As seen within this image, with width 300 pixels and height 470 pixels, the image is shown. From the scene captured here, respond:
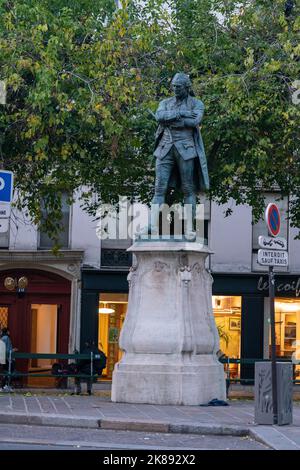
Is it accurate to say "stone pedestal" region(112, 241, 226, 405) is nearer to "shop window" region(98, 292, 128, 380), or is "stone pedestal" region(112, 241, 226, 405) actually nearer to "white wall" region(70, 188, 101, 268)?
"white wall" region(70, 188, 101, 268)

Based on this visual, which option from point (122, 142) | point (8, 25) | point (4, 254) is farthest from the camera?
point (4, 254)

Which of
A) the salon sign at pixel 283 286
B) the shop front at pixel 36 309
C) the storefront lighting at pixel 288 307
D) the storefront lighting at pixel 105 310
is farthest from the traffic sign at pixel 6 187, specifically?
the storefront lighting at pixel 288 307

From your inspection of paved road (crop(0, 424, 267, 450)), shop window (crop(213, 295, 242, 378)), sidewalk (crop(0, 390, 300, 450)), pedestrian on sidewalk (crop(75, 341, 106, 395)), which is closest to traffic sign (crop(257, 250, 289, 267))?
sidewalk (crop(0, 390, 300, 450))

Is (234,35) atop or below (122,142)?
atop

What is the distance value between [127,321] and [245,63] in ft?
24.8

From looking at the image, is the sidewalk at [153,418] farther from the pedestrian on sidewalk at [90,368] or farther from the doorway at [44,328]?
the doorway at [44,328]

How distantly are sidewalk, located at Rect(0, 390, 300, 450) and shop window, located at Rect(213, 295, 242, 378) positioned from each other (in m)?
16.3

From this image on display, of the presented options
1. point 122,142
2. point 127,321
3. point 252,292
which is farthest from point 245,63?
point 252,292

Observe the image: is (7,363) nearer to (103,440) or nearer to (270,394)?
(270,394)

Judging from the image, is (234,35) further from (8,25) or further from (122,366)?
(122,366)

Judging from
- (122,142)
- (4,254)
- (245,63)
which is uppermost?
(245,63)

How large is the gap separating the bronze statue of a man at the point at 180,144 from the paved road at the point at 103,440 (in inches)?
178

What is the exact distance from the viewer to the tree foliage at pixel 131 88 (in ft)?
65.1

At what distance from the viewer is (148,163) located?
2320 centimetres
